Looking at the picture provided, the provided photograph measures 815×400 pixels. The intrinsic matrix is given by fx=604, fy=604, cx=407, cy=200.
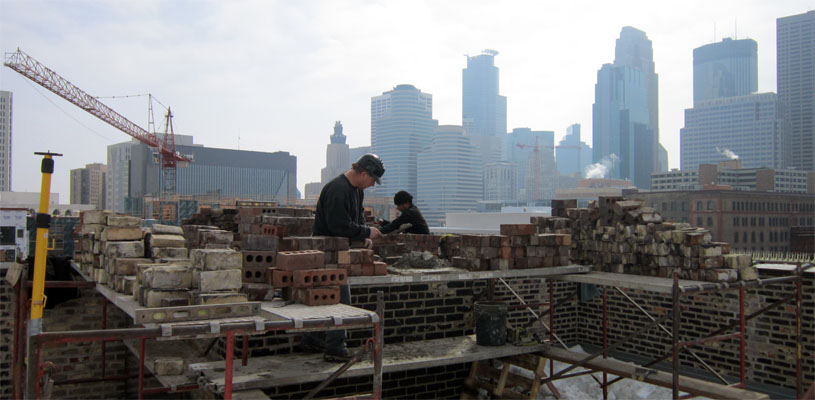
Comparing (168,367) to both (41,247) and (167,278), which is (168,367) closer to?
(167,278)

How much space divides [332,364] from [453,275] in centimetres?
199

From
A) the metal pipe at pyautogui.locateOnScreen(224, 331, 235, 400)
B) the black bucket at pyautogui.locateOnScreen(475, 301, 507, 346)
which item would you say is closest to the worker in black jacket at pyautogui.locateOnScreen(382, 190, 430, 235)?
the black bucket at pyautogui.locateOnScreen(475, 301, 507, 346)

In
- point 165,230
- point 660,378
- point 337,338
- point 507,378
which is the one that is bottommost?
point 507,378

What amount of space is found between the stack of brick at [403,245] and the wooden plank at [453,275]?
5.69 ft

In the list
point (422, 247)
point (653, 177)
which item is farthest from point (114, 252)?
point (653, 177)

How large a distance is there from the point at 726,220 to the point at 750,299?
68.5 m

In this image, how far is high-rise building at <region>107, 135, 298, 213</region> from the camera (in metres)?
141

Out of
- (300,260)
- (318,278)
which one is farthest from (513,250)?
(300,260)

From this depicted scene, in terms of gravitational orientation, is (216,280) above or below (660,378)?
above

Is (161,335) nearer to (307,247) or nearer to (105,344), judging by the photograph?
(307,247)

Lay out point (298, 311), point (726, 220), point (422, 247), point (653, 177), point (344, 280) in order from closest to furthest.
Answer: point (298, 311), point (344, 280), point (422, 247), point (726, 220), point (653, 177)

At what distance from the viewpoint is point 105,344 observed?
999 cm

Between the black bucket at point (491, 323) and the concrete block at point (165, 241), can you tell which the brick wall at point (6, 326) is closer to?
the concrete block at point (165, 241)

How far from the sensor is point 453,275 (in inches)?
317
